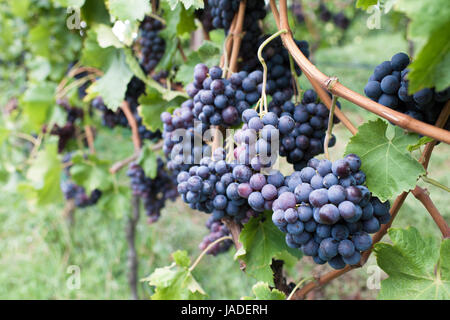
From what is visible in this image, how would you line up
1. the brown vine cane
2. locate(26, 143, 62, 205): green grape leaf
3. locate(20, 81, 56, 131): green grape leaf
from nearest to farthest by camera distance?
the brown vine cane → locate(26, 143, 62, 205): green grape leaf → locate(20, 81, 56, 131): green grape leaf

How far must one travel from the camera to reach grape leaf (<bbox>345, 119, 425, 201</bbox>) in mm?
671

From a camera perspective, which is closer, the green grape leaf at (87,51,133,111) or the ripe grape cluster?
the green grape leaf at (87,51,133,111)

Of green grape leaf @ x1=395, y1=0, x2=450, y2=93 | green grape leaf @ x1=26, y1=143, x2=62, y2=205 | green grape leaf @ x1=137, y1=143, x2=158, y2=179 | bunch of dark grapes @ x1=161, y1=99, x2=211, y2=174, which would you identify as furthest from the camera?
green grape leaf @ x1=26, y1=143, x2=62, y2=205

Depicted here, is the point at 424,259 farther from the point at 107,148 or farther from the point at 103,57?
the point at 107,148

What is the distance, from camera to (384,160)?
71 cm

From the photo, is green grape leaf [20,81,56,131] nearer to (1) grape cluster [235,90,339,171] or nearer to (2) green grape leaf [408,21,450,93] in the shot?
(1) grape cluster [235,90,339,171]

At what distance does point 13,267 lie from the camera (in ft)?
9.71

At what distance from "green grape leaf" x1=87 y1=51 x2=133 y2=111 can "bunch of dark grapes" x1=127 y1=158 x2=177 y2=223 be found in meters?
0.41

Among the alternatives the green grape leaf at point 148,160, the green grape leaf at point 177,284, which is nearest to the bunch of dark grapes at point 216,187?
the green grape leaf at point 177,284

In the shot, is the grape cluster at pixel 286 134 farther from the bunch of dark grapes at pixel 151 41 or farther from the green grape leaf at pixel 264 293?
the bunch of dark grapes at pixel 151 41

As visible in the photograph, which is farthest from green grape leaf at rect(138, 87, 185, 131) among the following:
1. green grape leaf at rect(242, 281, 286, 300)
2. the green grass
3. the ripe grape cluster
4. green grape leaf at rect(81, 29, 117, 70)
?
the ripe grape cluster

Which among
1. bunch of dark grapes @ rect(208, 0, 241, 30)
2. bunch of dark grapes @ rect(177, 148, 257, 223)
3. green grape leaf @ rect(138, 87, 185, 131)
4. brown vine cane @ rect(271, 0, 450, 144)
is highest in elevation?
bunch of dark grapes @ rect(208, 0, 241, 30)

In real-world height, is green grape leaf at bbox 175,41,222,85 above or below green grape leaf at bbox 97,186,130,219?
above

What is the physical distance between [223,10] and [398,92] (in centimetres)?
58
